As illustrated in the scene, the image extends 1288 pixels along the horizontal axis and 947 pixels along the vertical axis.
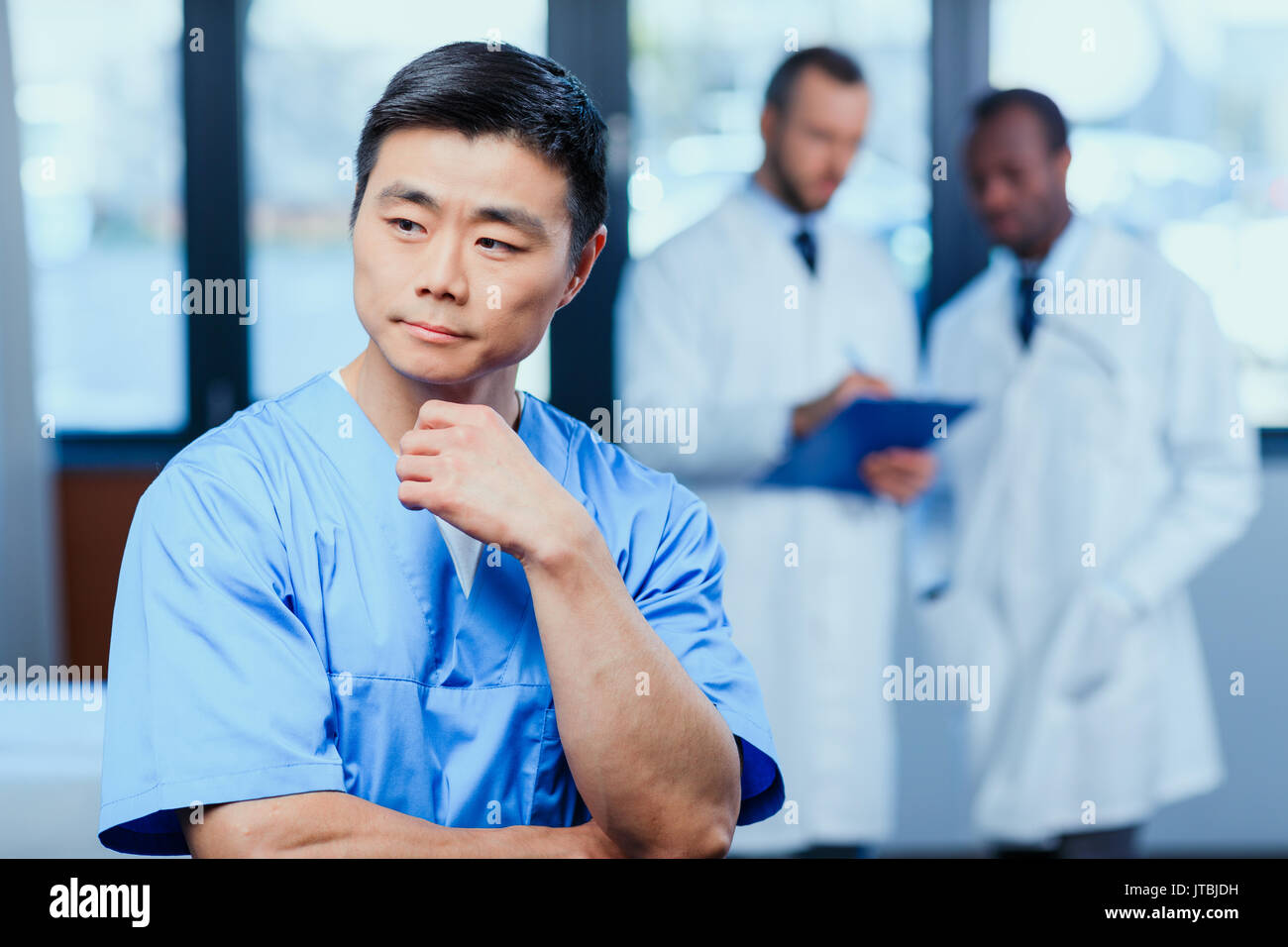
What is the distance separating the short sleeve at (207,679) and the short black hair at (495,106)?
0.76 ft

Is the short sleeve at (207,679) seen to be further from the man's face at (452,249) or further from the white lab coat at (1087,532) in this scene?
the white lab coat at (1087,532)

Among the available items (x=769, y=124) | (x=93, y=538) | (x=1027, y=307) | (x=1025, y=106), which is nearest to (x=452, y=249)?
(x=769, y=124)

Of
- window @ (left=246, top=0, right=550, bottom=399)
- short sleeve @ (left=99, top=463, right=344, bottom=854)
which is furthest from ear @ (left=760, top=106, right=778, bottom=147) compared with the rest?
short sleeve @ (left=99, top=463, right=344, bottom=854)

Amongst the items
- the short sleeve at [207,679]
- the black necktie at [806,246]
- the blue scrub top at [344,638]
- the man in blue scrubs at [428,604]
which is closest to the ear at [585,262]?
the man in blue scrubs at [428,604]

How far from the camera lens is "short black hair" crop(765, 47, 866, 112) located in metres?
1.81

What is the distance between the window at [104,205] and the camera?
6.97 ft

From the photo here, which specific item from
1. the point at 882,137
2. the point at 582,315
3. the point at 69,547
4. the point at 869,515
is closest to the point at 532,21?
the point at 582,315

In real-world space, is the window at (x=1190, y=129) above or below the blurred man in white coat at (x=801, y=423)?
above

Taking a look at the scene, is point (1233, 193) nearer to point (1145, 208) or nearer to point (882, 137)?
point (1145, 208)

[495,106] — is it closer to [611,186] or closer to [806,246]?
[806,246]

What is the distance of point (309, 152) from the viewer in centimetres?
214

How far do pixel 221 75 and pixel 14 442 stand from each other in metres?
0.78

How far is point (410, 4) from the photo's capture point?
2.06 meters
